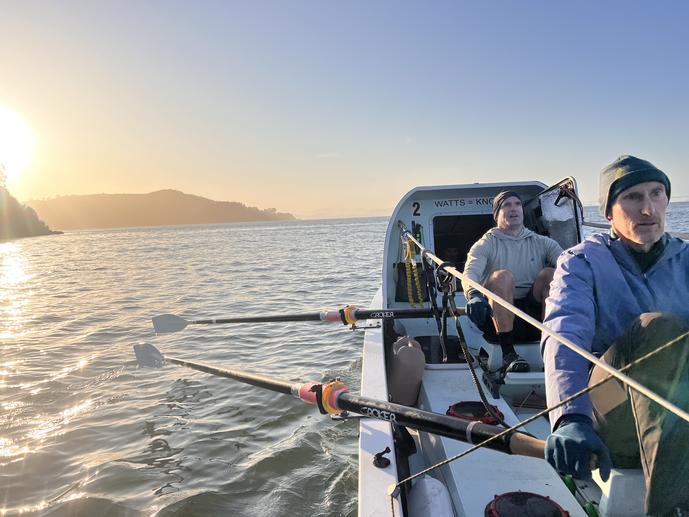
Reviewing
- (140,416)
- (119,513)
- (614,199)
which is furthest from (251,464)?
(614,199)

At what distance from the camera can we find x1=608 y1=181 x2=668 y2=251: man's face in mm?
2205

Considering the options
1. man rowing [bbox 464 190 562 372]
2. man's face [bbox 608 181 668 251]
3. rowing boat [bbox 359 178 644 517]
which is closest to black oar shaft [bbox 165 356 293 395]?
rowing boat [bbox 359 178 644 517]

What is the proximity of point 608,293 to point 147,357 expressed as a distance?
692 cm

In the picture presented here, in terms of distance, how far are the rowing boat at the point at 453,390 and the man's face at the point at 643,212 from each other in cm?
110

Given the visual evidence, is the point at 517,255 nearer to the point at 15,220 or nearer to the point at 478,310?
the point at 478,310

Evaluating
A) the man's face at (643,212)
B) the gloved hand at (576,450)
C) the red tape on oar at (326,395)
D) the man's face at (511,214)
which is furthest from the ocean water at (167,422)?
the man's face at (643,212)

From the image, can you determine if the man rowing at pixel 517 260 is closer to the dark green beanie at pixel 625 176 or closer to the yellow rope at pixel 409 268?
the yellow rope at pixel 409 268

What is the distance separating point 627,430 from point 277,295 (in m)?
12.9

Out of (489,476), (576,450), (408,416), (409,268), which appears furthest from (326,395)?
(409,268)

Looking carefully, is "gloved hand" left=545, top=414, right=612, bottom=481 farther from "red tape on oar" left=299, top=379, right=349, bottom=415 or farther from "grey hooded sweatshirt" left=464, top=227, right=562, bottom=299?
"grey hooded sweatshirt" left=464, top=227, right=562, bottom=299

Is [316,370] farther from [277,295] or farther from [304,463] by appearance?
[277,295]

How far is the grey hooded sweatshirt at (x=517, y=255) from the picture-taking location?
5.09 metres

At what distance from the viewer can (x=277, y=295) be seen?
14273 mm

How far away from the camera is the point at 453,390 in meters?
4.41
